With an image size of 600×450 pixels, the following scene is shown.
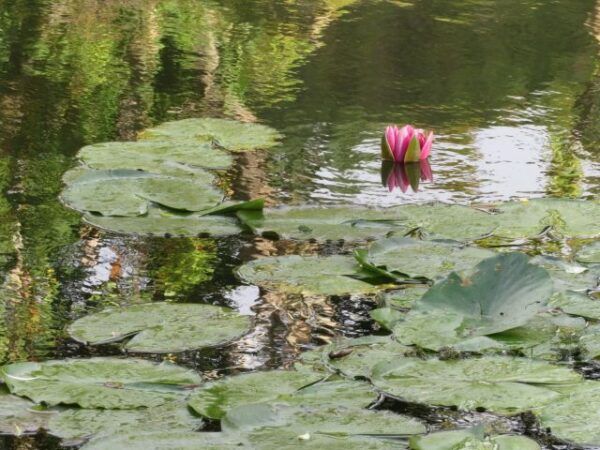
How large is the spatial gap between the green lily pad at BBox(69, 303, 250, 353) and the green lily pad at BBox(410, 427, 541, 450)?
0.52 meters

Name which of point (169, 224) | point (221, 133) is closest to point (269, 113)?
point (221, 133)

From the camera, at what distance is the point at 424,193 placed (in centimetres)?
311

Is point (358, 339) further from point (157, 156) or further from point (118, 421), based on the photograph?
point (157, 156)

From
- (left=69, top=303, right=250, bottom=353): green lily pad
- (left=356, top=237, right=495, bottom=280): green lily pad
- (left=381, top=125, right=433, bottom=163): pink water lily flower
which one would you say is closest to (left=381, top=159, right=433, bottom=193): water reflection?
(left=381, top=125, right=433, bottom=163): pink water lily flower

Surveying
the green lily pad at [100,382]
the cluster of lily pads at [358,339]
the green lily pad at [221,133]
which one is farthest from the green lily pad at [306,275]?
the green lily pad at [221,133]

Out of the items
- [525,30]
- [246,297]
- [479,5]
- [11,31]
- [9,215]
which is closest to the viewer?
[246,297]

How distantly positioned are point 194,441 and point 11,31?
3200 millimetres

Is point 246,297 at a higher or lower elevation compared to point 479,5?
lower

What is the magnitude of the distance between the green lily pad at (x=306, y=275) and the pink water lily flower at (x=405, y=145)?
778mm

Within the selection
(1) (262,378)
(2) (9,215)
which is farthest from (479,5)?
(1) (262,378)

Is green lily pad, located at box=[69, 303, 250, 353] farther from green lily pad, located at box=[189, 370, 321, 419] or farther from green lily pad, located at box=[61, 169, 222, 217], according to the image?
green lily pad, located at box=[61, 169, 222, 217]

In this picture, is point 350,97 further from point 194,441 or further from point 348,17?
point 194,441

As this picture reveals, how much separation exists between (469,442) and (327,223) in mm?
1109

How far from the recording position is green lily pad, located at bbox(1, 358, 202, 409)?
6.12 feet
